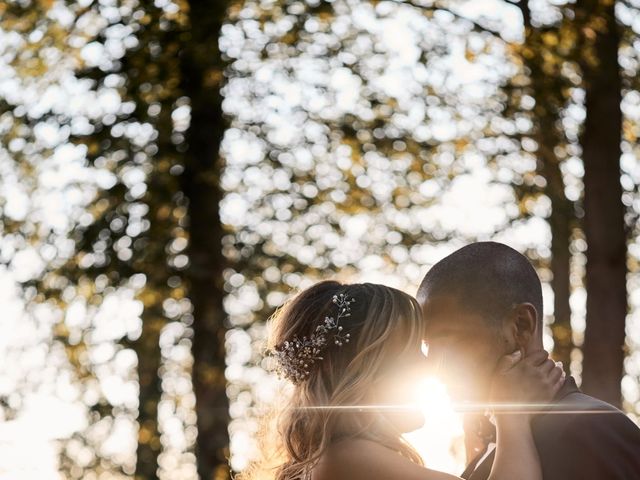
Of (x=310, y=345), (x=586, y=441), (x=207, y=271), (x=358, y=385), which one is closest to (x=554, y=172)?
(x=207, y=271)

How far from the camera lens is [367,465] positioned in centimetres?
487

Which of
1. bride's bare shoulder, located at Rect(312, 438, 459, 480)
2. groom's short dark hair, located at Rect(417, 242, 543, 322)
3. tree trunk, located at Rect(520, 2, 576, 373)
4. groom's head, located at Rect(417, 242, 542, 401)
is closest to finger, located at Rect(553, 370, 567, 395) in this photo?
groom's head, located at Rect(417, 242, 542, 401)

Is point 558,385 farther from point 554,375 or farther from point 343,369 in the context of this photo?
point 343,369

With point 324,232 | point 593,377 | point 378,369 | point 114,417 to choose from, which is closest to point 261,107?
point 324,232

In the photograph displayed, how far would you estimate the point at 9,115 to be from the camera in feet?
41.5

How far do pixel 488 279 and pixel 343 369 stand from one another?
0.81 metres

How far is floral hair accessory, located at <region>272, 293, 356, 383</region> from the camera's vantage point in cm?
512

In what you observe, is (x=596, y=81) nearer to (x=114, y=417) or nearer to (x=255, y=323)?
(x=255, y=323)

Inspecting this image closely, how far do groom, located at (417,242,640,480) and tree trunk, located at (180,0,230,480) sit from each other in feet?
25.0

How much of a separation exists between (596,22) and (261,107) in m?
4.41

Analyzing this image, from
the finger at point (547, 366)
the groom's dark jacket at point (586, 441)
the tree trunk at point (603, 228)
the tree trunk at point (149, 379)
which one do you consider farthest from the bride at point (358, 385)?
the tree trunk at point (149, 379)

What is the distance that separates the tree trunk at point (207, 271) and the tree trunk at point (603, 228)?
12.4 ft

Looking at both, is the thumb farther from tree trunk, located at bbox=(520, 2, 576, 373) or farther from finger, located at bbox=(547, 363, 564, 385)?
tree trunk, located at bbox=(520, 2, 576, 373)

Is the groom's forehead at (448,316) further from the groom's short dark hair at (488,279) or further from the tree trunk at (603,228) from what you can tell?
the tree trunk at (603,228)
